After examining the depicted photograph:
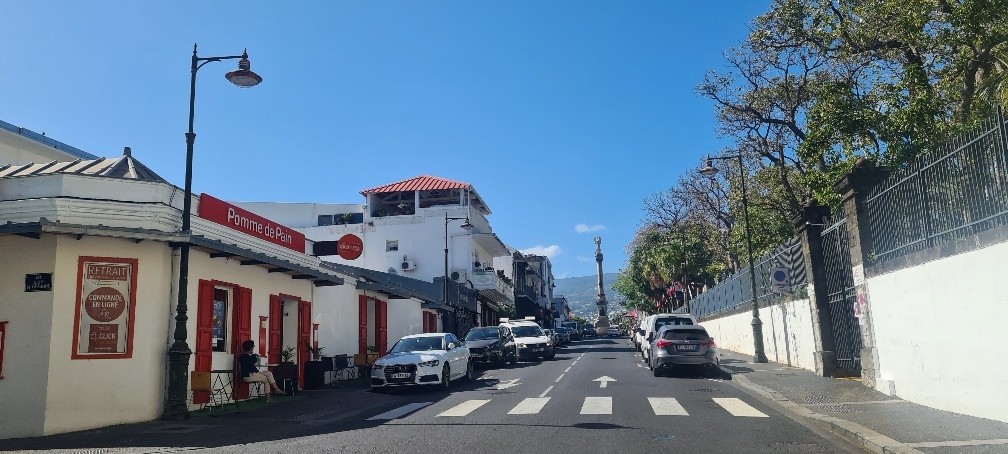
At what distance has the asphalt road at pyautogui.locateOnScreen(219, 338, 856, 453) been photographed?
8992 mm

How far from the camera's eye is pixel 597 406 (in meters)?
13.1

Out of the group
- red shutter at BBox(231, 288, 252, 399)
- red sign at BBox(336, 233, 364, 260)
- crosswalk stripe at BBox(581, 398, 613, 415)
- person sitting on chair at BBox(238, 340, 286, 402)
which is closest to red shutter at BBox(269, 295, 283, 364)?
red shutter at BBox(231, 288, 252, 399)

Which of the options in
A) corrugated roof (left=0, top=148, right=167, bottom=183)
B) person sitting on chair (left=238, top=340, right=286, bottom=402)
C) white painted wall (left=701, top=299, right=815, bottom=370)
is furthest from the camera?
white painted wall (left=701, top=299, right=815, bottom=370)

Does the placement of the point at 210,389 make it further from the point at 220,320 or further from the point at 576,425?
the point at 576,425

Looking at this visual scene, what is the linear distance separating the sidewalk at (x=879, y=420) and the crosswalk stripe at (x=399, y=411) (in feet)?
22.4

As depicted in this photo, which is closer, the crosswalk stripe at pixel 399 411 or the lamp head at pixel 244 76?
the crosswalk stripe at pixel 399 411

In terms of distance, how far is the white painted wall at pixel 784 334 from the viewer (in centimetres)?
2014

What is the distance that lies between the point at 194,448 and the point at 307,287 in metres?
11.7

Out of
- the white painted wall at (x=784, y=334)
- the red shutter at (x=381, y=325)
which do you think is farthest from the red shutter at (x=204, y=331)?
the white painted wall at (x=784, y=334)

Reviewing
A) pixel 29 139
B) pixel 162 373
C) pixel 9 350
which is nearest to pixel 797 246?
pixel 162 373

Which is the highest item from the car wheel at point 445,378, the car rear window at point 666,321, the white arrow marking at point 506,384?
the car rear window at point 666,321

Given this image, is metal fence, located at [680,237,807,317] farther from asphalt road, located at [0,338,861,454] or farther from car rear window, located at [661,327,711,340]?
asphalt road, located at [0,338,861,454]

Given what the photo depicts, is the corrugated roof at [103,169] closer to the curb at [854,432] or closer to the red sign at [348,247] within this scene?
the red sign at [348,247]

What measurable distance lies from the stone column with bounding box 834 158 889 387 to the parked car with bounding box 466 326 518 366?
49.3 ft
